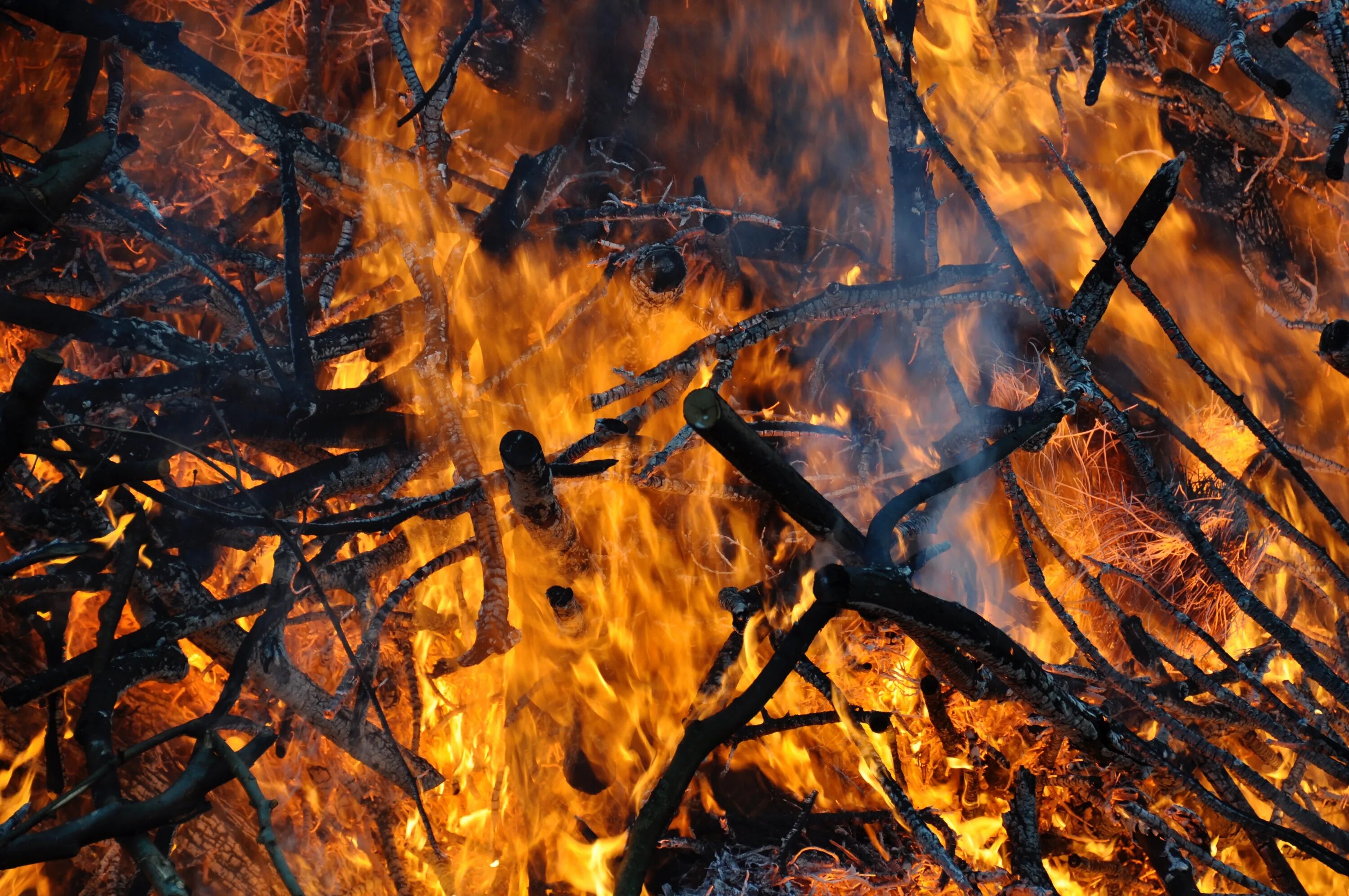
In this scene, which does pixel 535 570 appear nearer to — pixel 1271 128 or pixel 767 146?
pixel 767 146

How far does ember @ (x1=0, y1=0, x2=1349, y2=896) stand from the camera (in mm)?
3025

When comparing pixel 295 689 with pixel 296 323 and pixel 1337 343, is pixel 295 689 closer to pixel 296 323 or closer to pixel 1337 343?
pixel 296 323

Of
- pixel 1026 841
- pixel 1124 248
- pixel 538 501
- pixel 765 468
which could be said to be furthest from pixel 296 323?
pixel 1026 841

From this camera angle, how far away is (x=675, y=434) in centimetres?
391

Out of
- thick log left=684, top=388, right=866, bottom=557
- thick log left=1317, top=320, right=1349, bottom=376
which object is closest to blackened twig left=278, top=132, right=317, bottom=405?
thick log left=684, top=388, right=866, bottom=557

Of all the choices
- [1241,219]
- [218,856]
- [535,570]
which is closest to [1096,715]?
[535,570]

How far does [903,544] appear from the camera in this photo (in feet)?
9.75

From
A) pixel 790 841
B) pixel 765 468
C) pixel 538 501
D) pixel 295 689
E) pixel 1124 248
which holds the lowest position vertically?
pixel 790 841

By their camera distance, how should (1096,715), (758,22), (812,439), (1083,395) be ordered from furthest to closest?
(758,22)
(812,439)
(1083,395)
(1096,715)

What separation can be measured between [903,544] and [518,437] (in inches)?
56.6

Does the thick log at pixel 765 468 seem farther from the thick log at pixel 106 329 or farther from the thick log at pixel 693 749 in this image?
the thick log at pixel 106 329

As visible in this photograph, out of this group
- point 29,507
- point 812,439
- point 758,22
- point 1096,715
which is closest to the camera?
point 1096,715

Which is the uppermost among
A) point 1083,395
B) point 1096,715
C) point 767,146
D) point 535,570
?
point 767,146

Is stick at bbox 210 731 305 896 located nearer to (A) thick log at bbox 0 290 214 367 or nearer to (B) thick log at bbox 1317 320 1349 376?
(A) thick log at bbox 0 290 214 367
